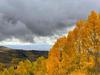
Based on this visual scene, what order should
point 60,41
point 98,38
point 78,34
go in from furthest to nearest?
point 60,41, point 78,34, point 98,38

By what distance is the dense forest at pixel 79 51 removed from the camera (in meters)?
43.6

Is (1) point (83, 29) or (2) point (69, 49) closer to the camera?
(1) point (83, 29)

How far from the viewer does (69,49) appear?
A: 165 feet

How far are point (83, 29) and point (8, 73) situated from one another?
5415 cm

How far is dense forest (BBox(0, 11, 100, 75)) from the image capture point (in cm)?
4362

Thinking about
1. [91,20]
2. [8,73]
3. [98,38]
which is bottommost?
[8,73]

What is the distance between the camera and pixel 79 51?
48.3 metres

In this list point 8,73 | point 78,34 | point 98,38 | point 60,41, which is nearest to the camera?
point 98,38

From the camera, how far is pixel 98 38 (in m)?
42.9

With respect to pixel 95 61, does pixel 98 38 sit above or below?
above

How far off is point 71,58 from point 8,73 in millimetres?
48297

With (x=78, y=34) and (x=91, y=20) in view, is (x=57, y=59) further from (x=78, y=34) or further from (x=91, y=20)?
(x=91, y=20)

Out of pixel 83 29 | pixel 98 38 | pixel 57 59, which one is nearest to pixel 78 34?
pixel 83 29

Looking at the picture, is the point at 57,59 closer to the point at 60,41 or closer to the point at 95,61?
the point at 60,41
